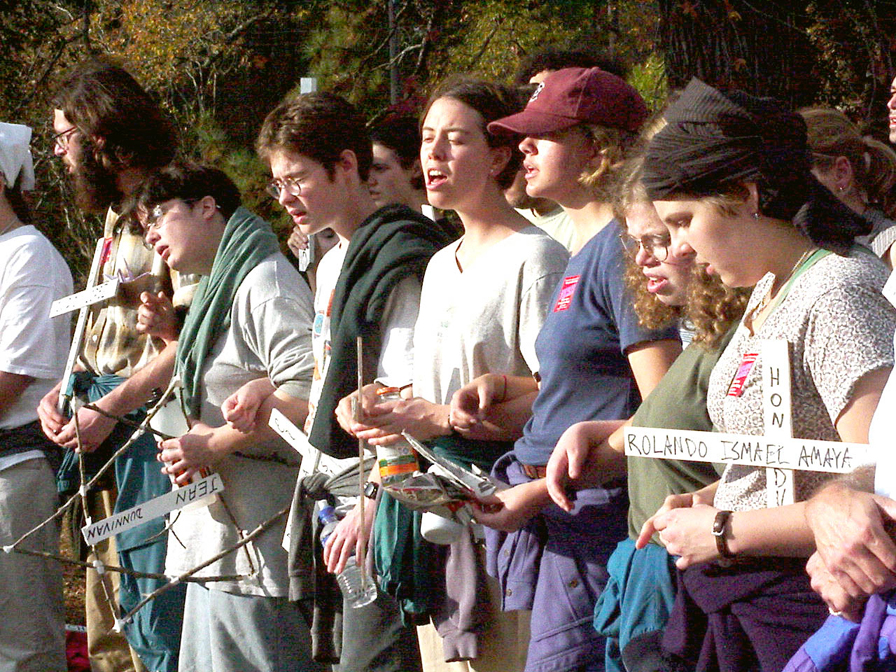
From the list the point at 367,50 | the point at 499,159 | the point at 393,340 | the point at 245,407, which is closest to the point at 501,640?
the point at 393,340

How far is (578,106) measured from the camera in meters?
3.04

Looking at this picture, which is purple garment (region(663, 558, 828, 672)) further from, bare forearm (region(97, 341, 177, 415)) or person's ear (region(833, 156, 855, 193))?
bare forearm (region(97, 341, 177, 415))

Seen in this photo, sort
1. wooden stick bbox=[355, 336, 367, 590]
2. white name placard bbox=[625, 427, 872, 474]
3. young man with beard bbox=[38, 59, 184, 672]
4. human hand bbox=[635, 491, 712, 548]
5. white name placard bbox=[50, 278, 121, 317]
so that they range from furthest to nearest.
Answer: young man with beard bbox=[38, 59, 184, 672] < white name placard bbox=[50, 278, 121, 317] < wooden stick bbox=[355, 336, 367, 590] < human hand bbox=[635, 491, 712, 548] < white name placard bbox=[625, 427, 872, 474]

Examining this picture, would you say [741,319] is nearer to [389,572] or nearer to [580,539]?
[580,539]

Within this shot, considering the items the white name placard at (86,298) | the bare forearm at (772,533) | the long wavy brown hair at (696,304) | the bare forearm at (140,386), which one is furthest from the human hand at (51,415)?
the bare forearm at (772,533)

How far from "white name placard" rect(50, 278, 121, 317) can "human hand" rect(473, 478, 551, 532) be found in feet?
5.38

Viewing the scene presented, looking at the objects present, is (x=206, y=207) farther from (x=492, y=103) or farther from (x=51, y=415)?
(x=492, y=103)

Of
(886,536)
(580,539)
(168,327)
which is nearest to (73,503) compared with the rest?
(168,327)

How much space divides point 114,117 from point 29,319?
72 centimetres

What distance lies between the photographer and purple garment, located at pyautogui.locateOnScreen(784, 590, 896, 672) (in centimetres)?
179

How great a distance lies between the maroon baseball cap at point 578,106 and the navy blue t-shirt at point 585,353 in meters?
0.32

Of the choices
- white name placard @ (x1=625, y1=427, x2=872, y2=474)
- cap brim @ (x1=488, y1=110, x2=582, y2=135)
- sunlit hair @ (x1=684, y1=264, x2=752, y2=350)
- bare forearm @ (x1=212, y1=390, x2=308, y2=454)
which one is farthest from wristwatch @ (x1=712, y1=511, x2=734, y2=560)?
bare forearm @ (x1=212, y1=390, x2=308, y2=454)

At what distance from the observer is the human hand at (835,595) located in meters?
1.82

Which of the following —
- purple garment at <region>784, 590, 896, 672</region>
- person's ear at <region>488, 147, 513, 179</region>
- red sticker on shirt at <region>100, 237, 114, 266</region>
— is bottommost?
purple garment at <region>784, 590, 896, 672</region>
